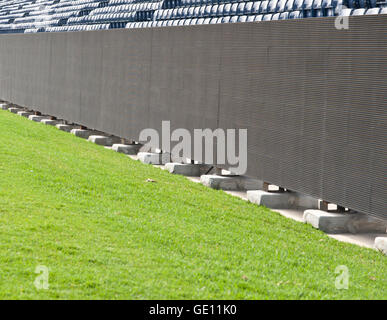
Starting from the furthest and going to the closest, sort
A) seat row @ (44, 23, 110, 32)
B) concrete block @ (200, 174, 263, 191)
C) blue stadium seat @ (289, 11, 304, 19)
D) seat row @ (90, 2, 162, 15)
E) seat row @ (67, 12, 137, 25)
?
Answer: seat row @ (44, 23, 110, 32)
seat row @ (67, 12, 137, 25)
seat row @ (90, 2, 162, 15)
blue stadium seat @ (289, 11, 304, 19)
concrete block @ (200, 174, 263, 191)

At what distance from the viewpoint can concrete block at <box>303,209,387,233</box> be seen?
8664 millimetres

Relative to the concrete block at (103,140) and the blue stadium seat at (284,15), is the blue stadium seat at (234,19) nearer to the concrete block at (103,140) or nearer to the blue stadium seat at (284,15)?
the blue stadium seat at (284,15)

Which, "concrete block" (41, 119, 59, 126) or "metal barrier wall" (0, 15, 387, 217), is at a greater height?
"metal barrier wall" (0, 15, 387, 217)

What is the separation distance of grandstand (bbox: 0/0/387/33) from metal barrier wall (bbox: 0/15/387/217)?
1081mm

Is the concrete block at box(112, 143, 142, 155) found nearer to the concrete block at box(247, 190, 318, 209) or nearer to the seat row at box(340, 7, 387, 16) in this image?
the concrete block at box(247, 190, 318, 209)

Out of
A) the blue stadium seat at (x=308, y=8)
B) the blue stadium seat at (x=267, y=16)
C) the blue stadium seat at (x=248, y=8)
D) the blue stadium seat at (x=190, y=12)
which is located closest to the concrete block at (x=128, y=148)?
the blue stadium seat at (x=248, y=8)

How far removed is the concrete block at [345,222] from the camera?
8.66m

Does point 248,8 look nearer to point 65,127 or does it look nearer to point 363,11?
point 363,11

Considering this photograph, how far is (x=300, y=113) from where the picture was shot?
9.27 meters

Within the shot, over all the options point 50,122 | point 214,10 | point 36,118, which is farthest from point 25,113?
point 214,10

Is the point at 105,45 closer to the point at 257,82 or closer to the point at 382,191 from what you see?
the point at 257,82

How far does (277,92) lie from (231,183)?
1976 millimetres

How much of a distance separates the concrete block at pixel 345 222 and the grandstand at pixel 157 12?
255cm

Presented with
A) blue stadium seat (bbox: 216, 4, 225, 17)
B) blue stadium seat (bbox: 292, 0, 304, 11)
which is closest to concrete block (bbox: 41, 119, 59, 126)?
blue stadium seat (bbox: 216, 4, 225, 17)
